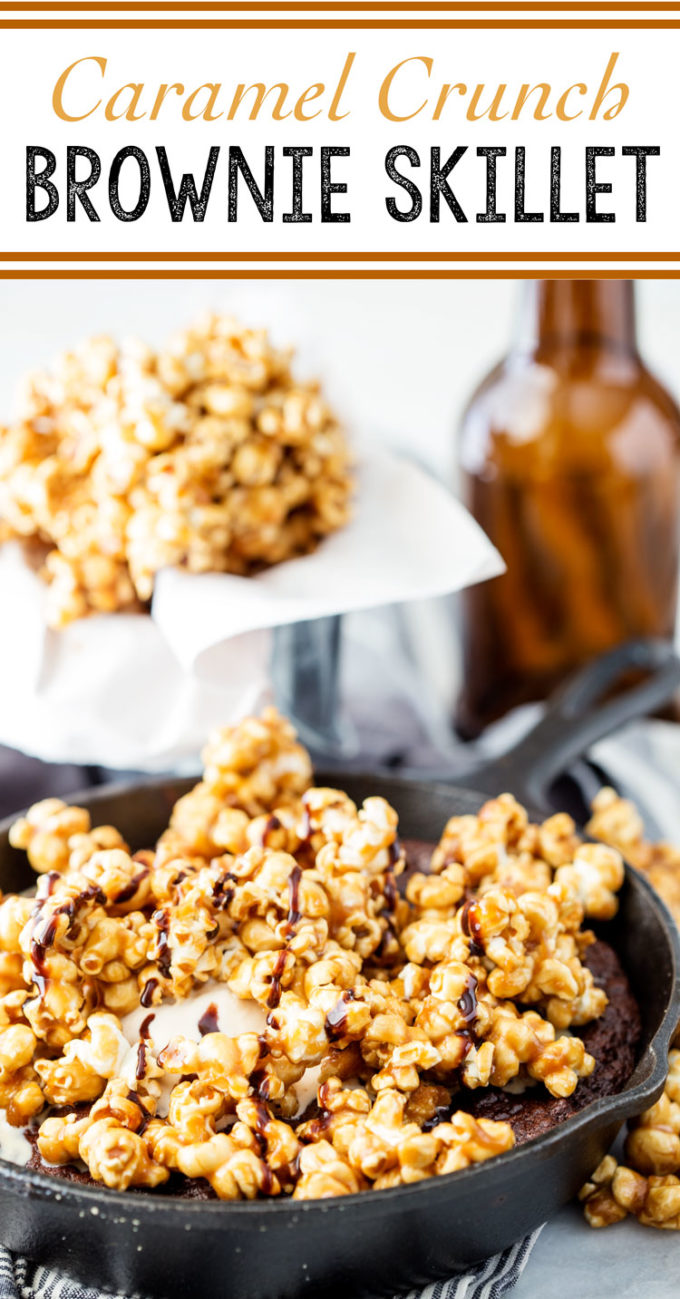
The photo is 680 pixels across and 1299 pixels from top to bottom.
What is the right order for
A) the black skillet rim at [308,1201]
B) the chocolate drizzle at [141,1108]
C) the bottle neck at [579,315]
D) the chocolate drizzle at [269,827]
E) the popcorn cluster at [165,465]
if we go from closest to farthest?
the black skillet rim at [308,1201] < the chocolate drizzle at [141,1108] < the chocolate drizzle at [269,827] < the popcorn cluster at [165,465] < the bottle neck at [579,315]

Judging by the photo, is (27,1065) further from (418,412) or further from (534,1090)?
(418,412)

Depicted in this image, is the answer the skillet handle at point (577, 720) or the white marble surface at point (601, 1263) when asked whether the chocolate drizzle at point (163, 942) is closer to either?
the white marble surface at point (601, 1263)

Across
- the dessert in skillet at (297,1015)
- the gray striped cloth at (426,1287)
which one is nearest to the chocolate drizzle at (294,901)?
the dessert in skillet at (297,1015)

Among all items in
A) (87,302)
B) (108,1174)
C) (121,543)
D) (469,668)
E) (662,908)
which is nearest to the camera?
(108,1174)

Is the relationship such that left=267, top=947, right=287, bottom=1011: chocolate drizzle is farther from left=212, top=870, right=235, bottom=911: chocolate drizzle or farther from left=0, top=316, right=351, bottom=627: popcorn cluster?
left=0, top=316, right=351, bottom=627: popcorn cluster

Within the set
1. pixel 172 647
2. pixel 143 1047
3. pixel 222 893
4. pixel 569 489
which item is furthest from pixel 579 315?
pixel 143 1047

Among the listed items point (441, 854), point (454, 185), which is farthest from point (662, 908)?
point (454, 185)
